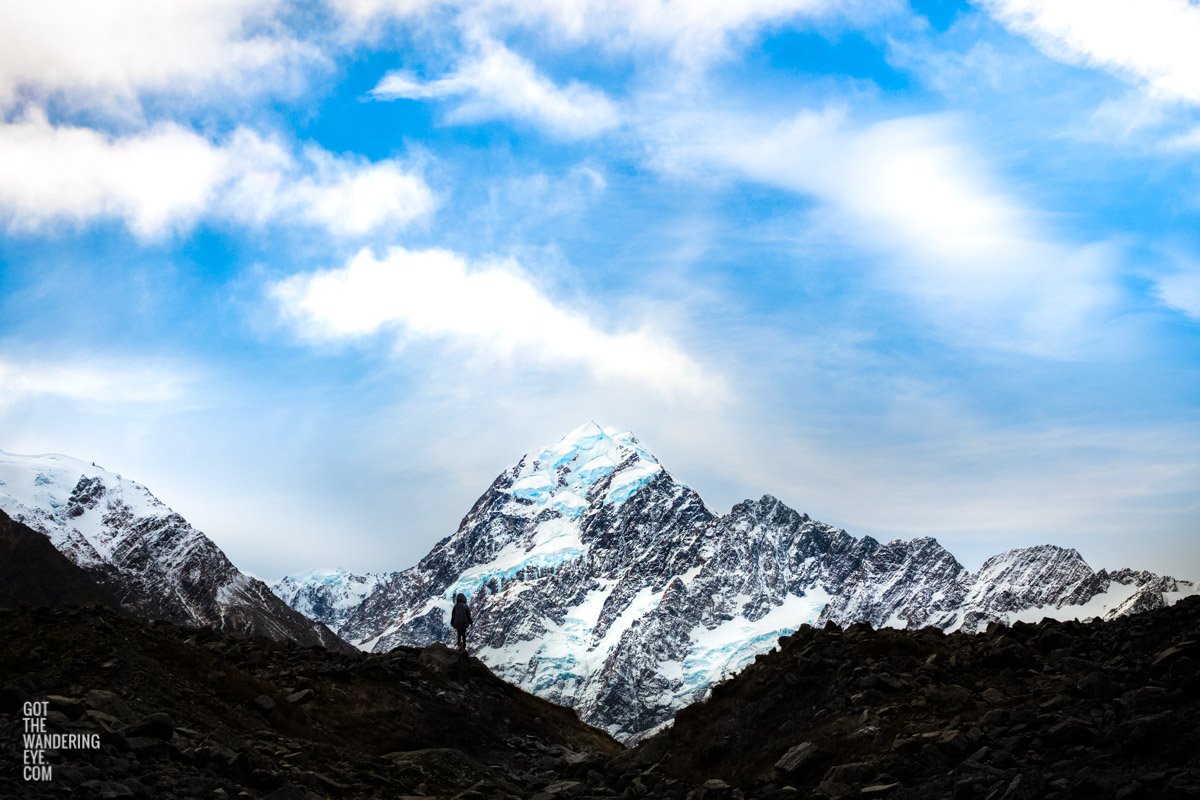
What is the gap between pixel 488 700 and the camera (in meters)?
37.2

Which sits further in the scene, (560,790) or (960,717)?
(560,790)

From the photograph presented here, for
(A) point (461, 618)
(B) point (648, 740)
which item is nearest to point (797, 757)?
(B) point (648, 740)

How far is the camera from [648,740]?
3111 cm

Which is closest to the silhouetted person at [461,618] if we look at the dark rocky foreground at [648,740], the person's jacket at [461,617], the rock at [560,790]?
the person's jacket at [461,617]

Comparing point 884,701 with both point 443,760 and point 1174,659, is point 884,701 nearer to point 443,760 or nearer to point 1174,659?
point 1174,659

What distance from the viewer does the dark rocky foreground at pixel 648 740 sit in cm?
1697

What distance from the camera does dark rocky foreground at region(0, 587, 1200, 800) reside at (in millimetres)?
16969

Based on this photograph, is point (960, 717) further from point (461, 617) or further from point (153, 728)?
point (461, 617)

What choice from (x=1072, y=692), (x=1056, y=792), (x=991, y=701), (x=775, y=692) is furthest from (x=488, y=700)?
(x=1056, y=792)

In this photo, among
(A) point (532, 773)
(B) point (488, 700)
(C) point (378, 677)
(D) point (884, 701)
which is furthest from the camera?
(B) point (488, 700)

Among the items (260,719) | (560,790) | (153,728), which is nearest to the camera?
(153,728)

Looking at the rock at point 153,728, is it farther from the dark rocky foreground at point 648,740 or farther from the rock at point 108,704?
the rock at point 108,704

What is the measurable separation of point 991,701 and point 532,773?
1559 centimetres

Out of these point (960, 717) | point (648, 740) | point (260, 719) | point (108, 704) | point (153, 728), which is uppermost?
point (108, 704)
